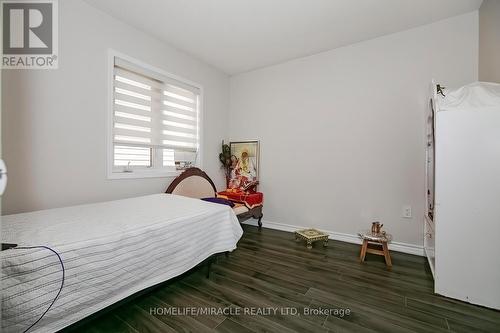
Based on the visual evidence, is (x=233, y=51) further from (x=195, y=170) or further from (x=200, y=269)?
(x=200, y=269)

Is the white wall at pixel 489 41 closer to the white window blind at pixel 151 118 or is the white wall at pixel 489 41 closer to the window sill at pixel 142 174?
the white window blind at pixel 151 118

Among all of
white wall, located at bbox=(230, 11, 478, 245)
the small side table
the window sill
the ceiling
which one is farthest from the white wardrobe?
the window sill

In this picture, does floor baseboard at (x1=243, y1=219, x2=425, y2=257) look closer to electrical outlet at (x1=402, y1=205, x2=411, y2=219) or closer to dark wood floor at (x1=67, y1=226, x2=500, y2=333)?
dark wood floor at (x1=67, y1=226, x2=500, y2=333)

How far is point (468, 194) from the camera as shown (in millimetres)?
1740

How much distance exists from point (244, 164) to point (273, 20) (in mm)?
2072

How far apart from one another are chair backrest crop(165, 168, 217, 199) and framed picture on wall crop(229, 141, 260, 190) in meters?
0.56

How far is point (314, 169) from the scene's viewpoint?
10.6 ft

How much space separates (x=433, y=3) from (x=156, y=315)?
3.57m

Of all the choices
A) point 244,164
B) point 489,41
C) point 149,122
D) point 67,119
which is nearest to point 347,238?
point 244,164

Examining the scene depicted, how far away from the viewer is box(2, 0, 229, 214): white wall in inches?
74.1

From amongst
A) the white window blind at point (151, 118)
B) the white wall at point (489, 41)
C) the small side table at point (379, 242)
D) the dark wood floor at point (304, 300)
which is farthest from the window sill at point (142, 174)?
the white wall at point (489, 41)

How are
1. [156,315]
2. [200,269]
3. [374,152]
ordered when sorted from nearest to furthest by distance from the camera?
[156,315] → [200,269] → [374,152]

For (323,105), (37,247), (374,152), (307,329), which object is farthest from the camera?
(323,105)

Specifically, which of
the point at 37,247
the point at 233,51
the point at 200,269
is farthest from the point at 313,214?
the point at 37,247
